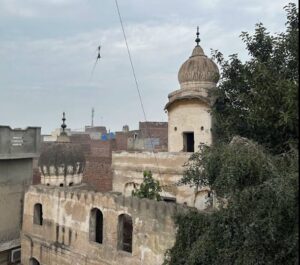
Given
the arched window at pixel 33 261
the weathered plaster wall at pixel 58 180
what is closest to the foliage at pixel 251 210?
the arched window at pixel 33 261

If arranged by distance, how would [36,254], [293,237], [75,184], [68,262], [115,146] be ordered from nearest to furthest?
[293,237]
[68,262]
[36,254]
[75,184]
[115,146]

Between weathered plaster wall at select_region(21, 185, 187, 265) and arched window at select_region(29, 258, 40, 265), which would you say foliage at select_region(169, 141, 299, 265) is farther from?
arched window at select_region(29, 258, 40, 265)

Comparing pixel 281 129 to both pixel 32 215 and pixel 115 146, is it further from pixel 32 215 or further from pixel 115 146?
pixel 115 146

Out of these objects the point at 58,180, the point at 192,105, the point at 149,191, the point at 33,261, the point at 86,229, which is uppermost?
the point at 192,105

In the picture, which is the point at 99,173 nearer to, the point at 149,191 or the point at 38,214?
the point at 38,214

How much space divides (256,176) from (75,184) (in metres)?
10.6

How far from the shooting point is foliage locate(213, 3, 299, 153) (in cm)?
682

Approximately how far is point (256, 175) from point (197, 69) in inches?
406

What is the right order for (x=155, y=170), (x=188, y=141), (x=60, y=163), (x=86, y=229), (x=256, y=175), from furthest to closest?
(x=188, y=141) → (x=155, y=170) → (x=60, y=163) → (x=86, y=229) → (x=256, y=175)

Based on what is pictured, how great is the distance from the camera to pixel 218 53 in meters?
9.98

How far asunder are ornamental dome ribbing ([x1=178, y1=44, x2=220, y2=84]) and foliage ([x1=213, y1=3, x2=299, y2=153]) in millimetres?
5287

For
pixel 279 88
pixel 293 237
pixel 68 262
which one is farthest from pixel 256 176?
pixel 68 262

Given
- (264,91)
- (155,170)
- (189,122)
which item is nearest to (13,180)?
(155,170)

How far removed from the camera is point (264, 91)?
23.7 feet
